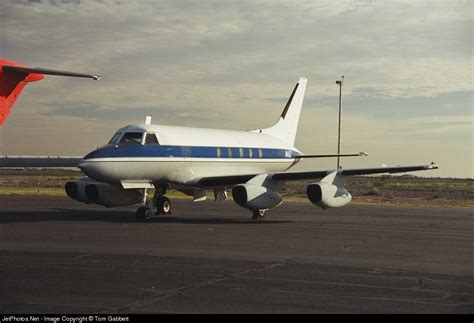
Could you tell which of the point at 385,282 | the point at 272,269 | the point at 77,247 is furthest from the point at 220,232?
the point at 385,282

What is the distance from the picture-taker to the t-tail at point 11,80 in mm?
17828

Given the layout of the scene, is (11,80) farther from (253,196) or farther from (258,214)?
(258,214)

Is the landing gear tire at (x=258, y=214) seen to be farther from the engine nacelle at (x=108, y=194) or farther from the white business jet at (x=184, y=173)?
the engine nacelle at (x=108, y=194)

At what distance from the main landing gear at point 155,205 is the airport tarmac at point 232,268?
51.2 inches

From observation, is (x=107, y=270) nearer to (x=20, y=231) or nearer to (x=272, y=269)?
(x=272, y=269)

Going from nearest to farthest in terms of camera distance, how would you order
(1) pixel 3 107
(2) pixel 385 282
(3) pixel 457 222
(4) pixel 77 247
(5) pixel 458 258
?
(2) pixel 385 282 → (5) pixel 458 258 → (4) pixel 77 247 → (1) pixel 3 107 → (3) pixel 457 222

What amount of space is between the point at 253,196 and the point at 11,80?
31.6 feet

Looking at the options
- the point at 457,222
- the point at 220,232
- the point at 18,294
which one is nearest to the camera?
the point at 18,294

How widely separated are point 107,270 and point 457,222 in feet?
58.9

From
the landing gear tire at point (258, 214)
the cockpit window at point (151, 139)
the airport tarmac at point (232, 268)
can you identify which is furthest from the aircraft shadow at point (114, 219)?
the cockpit window at point (151, 139)

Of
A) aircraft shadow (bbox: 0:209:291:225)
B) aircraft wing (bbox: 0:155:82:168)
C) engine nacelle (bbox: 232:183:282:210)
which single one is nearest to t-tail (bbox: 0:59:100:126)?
aircraft shadow (bbox: 0:209:291:225)

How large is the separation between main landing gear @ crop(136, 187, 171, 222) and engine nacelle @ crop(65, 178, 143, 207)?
77 cm

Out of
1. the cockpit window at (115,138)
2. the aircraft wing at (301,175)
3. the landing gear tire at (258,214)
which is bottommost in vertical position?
the landing gear tire at (258,214)

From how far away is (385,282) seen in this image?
35.4ft
